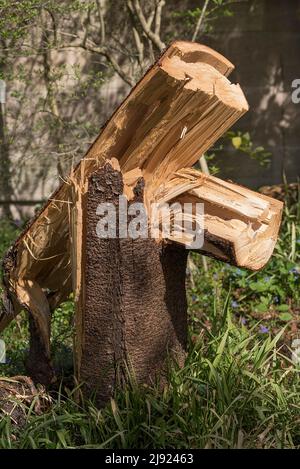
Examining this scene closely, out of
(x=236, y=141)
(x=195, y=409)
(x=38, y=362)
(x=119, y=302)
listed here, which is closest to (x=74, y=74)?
(x=236, y=141)

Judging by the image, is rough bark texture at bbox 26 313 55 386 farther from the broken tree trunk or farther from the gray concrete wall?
the gray concrete wall

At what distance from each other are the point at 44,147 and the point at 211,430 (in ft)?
13.9

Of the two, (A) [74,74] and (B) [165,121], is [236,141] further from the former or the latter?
(B) [165,121]

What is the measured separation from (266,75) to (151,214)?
4.02 meters

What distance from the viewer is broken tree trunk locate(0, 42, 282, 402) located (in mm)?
3201

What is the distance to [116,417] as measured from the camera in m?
3.14

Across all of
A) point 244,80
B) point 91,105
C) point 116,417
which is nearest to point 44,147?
point 91,105

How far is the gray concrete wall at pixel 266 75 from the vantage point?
6.85 metres

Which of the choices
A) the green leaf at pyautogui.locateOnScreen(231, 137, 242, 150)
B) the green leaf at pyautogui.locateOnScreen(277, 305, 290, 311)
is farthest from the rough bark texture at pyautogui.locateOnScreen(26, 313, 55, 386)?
the green leaf at pyautogui.locateOnScreen(231, 137, 242, 150)

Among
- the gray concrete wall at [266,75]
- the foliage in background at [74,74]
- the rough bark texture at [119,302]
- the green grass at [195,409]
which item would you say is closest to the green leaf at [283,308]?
the green grass at [195,409]

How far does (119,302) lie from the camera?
3305 mm

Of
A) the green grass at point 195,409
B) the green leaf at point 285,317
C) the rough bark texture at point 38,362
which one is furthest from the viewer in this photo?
the green leaf at point 285,317

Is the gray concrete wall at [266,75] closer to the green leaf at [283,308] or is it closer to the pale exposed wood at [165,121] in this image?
the green leaf at [283,308]

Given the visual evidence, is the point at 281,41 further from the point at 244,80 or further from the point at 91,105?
the point at 91,105
